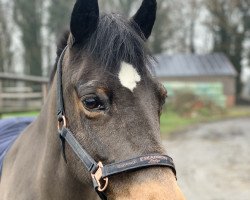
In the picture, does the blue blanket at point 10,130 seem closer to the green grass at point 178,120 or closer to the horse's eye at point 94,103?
the horse's eye at point 94,103

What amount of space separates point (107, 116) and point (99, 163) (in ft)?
0.74

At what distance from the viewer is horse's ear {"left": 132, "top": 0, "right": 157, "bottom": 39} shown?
2.18 metres

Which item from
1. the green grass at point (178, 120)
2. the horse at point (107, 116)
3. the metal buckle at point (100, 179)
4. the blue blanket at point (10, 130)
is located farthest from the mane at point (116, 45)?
the green grass at point (178, 120)

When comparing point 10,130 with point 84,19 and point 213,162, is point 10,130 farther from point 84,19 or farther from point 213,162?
point 213,162

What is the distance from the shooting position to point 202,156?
9.70 meters

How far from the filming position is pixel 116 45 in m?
1.88

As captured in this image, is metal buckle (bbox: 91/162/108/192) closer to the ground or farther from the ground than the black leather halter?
closer to the ground

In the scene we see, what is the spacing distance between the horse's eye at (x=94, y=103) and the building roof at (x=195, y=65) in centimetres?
2824

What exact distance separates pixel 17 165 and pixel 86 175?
0.85m

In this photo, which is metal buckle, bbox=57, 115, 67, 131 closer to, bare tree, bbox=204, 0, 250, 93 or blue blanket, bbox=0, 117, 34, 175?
blue blanket, bbox=0, 117, 34, 175

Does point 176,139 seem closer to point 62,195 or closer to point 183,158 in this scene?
point 183,158

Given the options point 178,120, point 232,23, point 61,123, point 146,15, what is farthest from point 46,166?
point 232,23

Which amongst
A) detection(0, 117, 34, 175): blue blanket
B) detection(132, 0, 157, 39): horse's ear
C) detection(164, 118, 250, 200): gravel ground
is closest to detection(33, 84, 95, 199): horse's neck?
detection(132, 0, 157, 39): horse's ear

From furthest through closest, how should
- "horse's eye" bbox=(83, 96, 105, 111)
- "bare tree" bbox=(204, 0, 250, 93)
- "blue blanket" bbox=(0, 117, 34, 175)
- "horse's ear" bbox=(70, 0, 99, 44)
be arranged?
"bare tree" bbox=(204, 0, 250, 93), "blue blanket" bbox=(0, 117, 34, 175), "horse's ear" bbox=(70, 0, 99, 44), "horse's eye" bbox=(83, 96, 105, 111)
